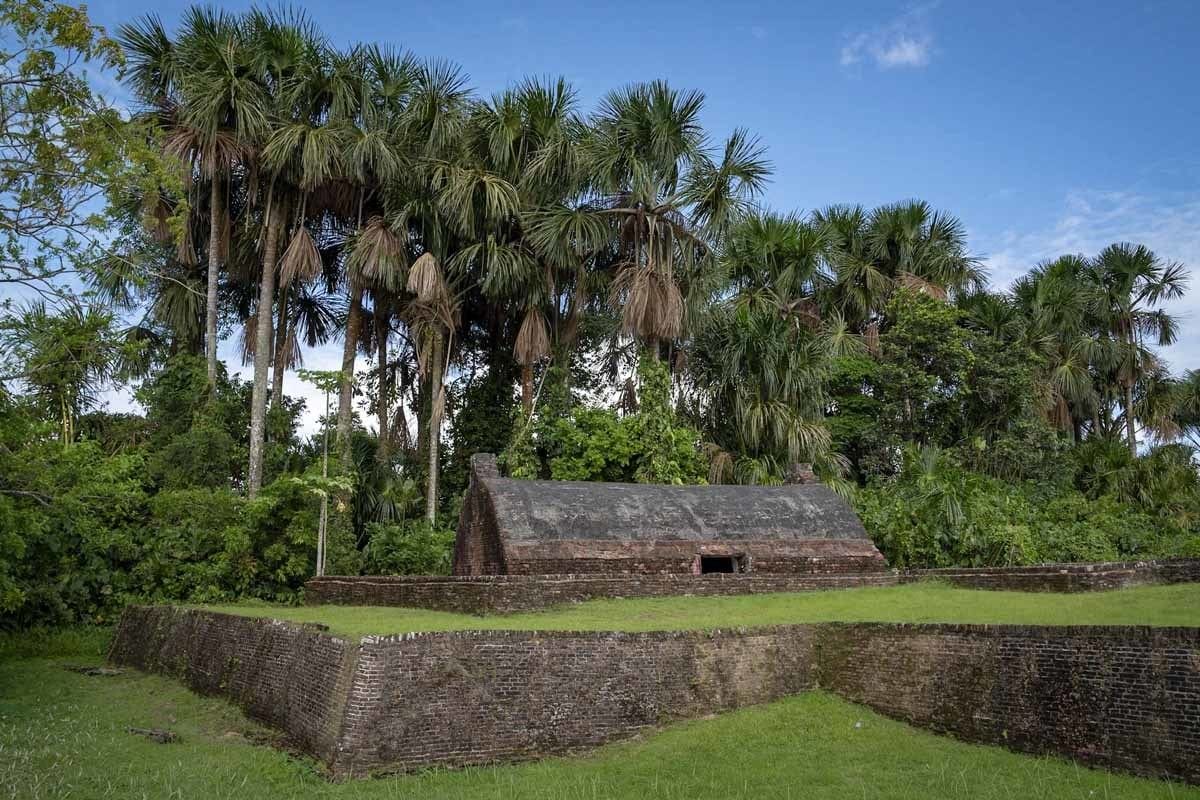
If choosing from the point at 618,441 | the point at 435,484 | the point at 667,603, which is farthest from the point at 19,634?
the point at 618,441

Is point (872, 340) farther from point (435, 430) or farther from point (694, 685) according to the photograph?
point (694, 685)

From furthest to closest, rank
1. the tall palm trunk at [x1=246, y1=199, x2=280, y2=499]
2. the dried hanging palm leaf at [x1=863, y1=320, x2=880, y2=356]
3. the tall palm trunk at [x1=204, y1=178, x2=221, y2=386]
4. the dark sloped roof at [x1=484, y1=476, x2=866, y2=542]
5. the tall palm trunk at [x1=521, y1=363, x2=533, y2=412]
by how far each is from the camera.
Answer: the dried hanging palm leaf at [x1=863, y1=320, x2=880, y2=356], the tall palm trunk at [x1=521, y1=363, x2=533, y2=412], the tall palm trunk at [x1=204, y1=178, x2=221, y2=386], the tall palm trunk at [x1=246, y1=199, x2=280, y2=499], the dark sloped roof at [x1=484, y1=476, x2=866, y2=542]

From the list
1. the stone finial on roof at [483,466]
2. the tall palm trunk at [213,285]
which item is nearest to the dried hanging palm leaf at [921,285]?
the stone finial on roof at [483,466]

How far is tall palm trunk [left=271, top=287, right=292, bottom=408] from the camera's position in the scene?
2633 cm

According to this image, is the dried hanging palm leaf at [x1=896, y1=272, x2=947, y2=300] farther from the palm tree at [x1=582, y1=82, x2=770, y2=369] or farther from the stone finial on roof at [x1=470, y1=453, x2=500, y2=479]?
the stone finial on roof at [x1=470, y1=453, x2=500, y2=479]

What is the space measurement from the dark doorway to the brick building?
24mm

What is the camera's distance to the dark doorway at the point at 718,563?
15.9 m

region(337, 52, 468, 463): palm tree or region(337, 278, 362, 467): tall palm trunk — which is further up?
region(337, 52, 468, 463): palm tree

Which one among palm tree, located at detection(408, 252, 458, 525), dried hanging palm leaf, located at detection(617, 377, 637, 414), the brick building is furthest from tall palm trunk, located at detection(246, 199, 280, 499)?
dried hanging palm leaf, located at detection(617, 377, 637, 414)

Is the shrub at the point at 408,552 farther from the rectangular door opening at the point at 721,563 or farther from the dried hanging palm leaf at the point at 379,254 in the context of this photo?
the rectangular door opening at the point at 721,563

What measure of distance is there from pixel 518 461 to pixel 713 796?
1632 centimetres

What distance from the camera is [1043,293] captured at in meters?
34.1

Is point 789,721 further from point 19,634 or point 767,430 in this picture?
point 767,430

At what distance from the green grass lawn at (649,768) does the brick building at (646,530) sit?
476cm
